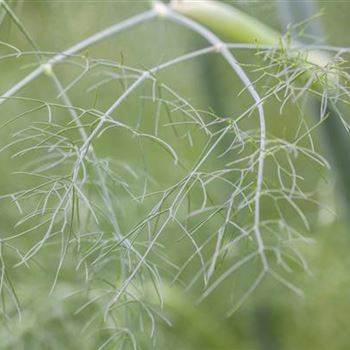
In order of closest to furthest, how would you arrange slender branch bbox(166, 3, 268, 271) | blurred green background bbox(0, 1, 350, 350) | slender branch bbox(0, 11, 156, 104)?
slender branch bbox(166, 3, 268, 271) → slender branch bbox(0, 11, 156, 104) → blurred green background bbox(0, 1, 350, 350)

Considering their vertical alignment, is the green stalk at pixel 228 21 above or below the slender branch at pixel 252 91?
above

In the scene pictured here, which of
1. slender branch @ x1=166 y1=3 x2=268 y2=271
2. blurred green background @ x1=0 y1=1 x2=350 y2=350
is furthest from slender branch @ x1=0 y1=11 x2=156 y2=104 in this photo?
blurred green background @ x1=0 y1=1 x2=350 y2=350

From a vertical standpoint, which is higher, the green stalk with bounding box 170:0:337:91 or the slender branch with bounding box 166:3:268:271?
the green stalk with bounding box 170:0:337:91

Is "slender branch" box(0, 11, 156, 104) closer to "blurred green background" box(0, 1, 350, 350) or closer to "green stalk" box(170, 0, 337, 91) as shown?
"green stalk" box(170, 0, 337, 91)

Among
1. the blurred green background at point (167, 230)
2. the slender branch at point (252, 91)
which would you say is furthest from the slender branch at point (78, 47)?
the blurred green background at point (167, 230)

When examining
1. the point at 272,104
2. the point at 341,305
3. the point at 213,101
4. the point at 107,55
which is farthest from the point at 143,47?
the point at 341,305

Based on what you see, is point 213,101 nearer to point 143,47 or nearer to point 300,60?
point 143,47

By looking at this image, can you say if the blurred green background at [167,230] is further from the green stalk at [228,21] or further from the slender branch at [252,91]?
the slender branch at [252,91]

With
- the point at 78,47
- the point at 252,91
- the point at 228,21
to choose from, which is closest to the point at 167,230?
the point at 228,21

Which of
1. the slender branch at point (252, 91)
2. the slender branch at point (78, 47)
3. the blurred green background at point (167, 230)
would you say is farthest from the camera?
the blurred green background at point (167, 230)
